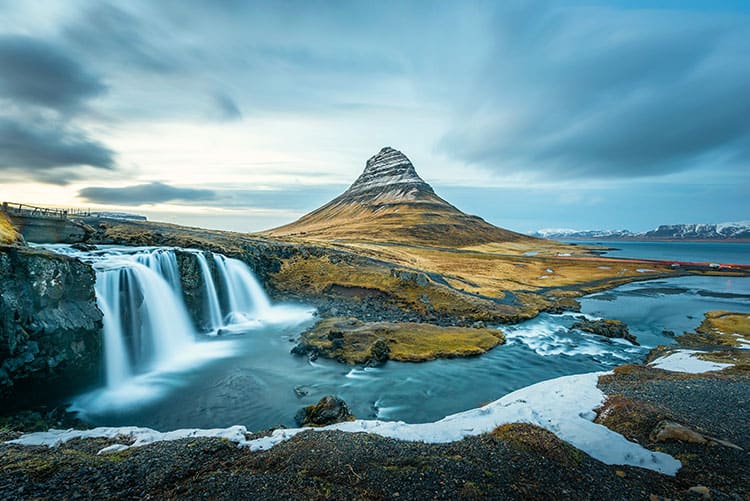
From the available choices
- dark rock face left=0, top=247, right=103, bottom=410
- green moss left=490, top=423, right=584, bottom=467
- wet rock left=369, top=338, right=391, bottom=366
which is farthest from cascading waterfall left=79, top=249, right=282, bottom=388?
green moss left=490, top=423, right=584, bottom=467

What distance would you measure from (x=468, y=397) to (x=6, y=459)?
958 inches

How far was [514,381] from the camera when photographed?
90.1ft

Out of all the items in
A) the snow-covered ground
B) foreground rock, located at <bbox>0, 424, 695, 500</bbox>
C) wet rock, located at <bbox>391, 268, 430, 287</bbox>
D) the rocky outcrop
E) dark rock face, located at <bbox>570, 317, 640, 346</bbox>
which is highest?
the rocky outcrop

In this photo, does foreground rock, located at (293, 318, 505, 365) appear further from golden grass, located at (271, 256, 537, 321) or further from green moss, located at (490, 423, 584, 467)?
green moss, located at (490, 423, 584, 467)

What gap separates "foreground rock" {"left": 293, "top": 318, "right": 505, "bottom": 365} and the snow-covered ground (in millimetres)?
11928

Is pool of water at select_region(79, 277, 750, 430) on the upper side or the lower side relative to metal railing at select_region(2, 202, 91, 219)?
lower

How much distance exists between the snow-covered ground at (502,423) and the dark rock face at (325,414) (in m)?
1.42

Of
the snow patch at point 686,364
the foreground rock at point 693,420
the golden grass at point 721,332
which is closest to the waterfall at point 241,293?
the foreground rock at point 693,420

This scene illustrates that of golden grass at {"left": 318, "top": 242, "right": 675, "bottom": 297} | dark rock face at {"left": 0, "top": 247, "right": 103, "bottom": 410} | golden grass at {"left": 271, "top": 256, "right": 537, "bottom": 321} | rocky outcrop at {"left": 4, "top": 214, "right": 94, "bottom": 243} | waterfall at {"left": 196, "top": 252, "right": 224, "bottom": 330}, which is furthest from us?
golden grass at {"left": 318, "top": 242, "right": 675, "bottom": 297}

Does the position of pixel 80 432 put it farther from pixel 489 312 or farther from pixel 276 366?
pixel 489 312

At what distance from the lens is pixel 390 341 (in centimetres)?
3425

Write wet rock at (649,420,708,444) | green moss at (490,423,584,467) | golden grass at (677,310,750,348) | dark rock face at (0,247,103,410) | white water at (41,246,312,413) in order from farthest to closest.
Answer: golden grass at (677,310,750,348), white water at (41,246,312,413), dark rock face at (0,247,103,410), wet rock at (649,420,708,444), green moss at (490,423,584,467)

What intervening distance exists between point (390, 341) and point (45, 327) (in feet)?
90.3

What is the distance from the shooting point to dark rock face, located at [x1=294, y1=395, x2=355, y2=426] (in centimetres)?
1908
